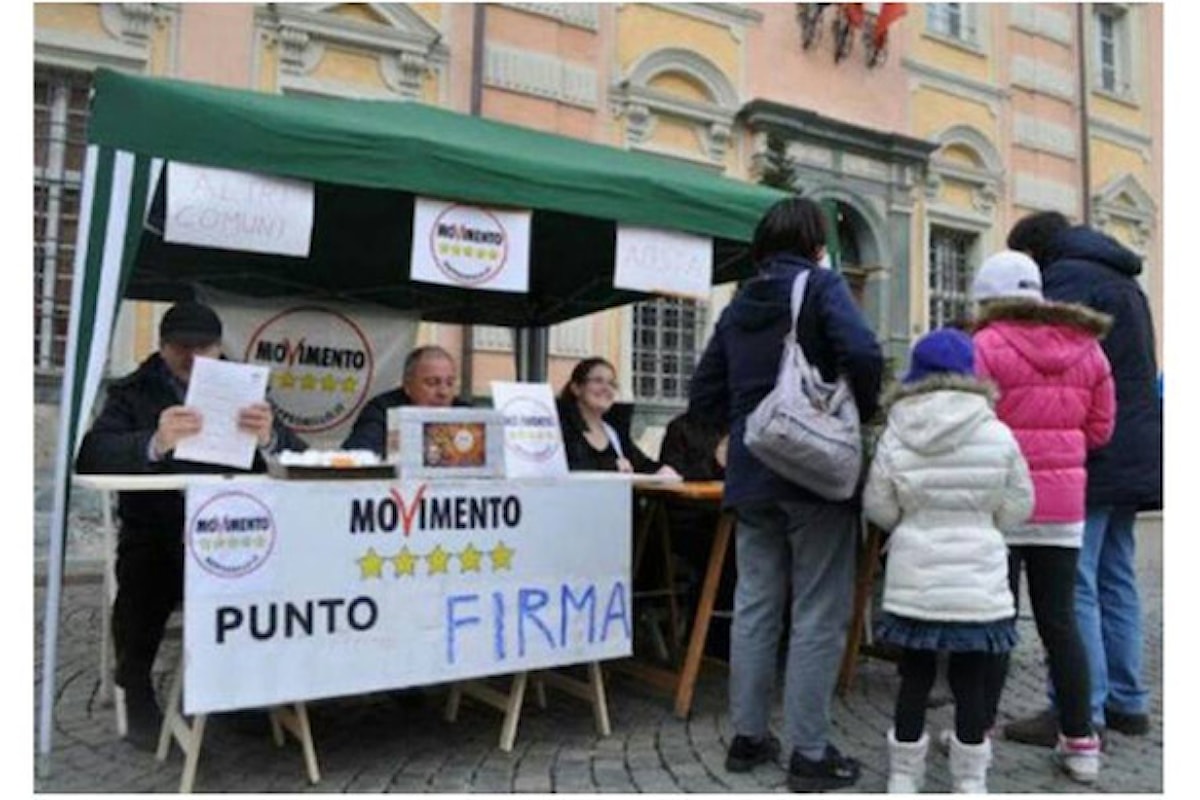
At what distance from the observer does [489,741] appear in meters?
3.55

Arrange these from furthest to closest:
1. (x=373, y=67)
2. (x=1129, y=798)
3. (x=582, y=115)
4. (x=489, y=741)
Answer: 1. (x=582, y=115)
2. (x=373, y=67)
3. (x=489, y=741)
4. (x=1129, y=798)

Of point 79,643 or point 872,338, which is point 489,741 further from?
point 79,643

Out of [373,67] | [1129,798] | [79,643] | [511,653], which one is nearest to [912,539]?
[1129,798]

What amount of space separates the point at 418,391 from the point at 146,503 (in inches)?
52.1

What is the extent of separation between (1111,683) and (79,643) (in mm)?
4569

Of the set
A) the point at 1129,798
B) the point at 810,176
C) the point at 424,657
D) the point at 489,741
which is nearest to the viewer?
the point at 1129,798

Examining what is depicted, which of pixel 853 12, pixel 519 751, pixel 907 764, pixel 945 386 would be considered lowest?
pixel 519 751

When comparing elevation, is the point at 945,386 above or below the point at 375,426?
above

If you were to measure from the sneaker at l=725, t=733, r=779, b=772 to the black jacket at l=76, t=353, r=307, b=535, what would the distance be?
1.90 m

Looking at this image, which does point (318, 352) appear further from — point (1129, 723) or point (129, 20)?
point (129, 20)

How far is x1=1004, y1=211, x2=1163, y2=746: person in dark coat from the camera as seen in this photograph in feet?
11.4

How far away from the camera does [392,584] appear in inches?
126

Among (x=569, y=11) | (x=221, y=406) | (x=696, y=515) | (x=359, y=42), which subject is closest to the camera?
(x=221, y=406)

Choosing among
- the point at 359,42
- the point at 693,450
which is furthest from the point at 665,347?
the point at 693,450
